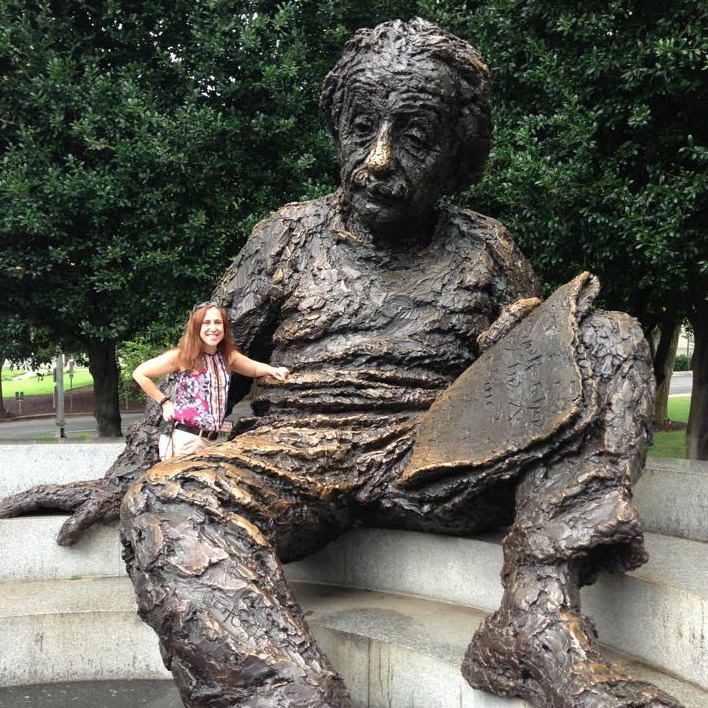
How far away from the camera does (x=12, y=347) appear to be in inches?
287

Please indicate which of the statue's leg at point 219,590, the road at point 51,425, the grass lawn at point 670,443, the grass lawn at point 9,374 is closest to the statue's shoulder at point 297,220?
the statue's leg at point 219,590

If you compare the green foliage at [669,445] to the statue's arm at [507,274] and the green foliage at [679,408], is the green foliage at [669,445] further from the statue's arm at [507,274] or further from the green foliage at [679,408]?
the statue's arm at [507,274]

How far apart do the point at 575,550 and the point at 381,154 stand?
1577 millimetres

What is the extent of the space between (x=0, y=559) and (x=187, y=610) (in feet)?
6.62

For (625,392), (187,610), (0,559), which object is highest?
(625,392)

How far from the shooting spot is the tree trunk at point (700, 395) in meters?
7.45

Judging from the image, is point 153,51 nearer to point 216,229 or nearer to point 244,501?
point 216,229

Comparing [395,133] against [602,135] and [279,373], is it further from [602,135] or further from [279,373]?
[602,135]

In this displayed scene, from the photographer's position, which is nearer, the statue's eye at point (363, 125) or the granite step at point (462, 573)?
the granite step at point (462, 573)

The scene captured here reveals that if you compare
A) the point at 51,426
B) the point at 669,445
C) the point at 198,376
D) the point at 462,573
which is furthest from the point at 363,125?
the point at 51,426

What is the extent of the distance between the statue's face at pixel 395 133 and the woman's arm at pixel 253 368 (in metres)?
0.69

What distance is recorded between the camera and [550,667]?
2215mm

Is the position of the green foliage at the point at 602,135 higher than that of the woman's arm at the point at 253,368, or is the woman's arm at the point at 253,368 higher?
the green foliage at the point at 602,135

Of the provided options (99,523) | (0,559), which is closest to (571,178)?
(99,523)
